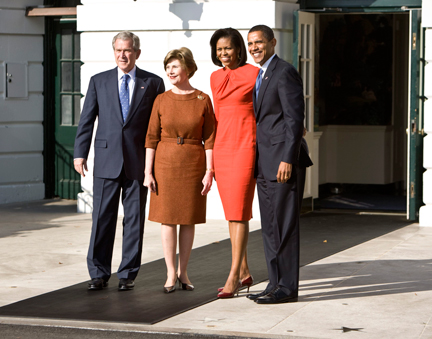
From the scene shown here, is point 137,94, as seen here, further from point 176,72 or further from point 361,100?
point 361,100

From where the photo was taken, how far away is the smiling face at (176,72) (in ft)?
20.5

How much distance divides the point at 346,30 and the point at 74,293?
29.2 feet

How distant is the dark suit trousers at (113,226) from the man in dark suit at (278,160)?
0.97m

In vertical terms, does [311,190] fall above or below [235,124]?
below

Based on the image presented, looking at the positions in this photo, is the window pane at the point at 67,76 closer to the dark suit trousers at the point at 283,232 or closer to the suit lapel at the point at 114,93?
the suit lapel at the point at 114,93

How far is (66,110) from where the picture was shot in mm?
12375

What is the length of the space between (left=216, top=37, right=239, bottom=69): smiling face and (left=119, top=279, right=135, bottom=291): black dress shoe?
68.9 inches

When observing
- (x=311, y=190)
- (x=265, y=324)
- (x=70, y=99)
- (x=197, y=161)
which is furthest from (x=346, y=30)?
(x=265, y=324)

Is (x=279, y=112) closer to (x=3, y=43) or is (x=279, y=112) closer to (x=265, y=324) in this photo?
(x=265, y=324)

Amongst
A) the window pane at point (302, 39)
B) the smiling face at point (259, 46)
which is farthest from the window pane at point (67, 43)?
the smiling face at point (259, 46)

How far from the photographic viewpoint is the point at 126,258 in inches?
255

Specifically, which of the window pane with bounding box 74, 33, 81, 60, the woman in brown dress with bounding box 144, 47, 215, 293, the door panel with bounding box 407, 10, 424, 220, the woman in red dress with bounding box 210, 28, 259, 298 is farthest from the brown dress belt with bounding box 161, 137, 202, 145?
the window pane with bounding box 74, 33, 81, 60

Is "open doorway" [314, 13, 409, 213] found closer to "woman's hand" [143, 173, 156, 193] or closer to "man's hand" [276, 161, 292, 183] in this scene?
"woman's hand" [143, 173, 156, 193]

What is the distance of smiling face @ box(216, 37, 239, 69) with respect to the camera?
241 inches
